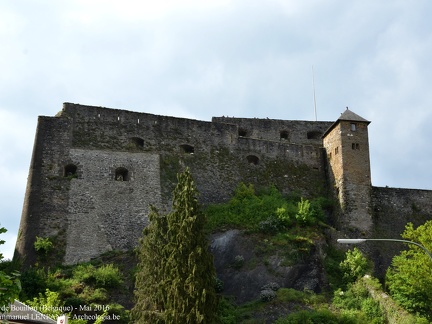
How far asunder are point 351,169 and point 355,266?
6823 millimetres

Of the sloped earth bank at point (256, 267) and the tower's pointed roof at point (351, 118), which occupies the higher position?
the tower's pointed roof at point (351, 118)

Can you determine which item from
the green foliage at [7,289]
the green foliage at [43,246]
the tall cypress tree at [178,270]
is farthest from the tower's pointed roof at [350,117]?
the green foliage at [7,289]

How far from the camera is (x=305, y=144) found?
4159 centimetres

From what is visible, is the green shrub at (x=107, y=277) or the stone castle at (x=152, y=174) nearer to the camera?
the green shrub at (x=107, y=277)

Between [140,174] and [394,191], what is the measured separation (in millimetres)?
13745

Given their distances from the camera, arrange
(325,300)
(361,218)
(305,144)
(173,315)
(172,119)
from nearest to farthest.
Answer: (173,315)
(325,300)
(361,218)
(172,119)
(305,144)

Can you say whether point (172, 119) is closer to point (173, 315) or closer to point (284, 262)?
point (284, 262)

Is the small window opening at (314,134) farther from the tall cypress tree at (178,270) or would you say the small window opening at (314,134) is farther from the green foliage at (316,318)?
the tall cypress tree at (178,270)

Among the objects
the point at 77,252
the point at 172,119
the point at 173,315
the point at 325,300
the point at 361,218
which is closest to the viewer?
the point at 173,315

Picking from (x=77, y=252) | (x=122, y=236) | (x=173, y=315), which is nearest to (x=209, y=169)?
(x=122, y=236)

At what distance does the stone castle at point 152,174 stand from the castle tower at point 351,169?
5 centimetres

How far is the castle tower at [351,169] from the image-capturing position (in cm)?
3391

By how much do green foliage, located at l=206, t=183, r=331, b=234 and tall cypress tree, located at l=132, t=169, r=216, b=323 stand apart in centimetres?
783

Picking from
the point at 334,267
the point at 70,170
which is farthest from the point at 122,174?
the point at 334,267
